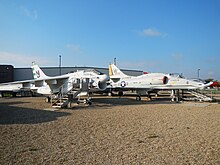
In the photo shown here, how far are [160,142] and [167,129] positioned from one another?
6.26 ft

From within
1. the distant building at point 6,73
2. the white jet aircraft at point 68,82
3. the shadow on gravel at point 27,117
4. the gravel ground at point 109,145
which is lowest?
the gravel ground at point 109,145

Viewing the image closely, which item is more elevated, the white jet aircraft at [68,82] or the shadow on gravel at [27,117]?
the white jet aircraft at [68,82]

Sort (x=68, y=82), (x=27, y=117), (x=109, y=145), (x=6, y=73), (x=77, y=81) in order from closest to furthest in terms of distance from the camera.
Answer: (x=109, y=145) → (x=27, y=117) → (x=77, y=81) → (x=68, y=82) → (x=6, y=73)

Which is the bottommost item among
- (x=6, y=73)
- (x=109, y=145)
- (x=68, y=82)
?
(x=109, y=145)

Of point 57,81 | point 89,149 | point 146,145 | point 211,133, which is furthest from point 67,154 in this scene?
point 57,81

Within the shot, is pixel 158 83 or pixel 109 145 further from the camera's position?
pixel 158 83

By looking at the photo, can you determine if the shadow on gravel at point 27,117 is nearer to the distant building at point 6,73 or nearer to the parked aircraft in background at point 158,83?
the parked aircraft in background at point 158,83

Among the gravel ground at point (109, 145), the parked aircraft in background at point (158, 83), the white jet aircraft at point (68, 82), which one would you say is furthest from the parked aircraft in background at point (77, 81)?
the parked aircraft in background at point (158, 83)

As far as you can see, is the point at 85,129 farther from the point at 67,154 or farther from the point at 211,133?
the point at 211,133

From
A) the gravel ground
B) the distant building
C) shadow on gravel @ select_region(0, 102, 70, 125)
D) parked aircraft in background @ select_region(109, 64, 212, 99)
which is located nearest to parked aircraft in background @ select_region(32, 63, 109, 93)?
shadow on gravel @ select_region(0, 102, 70, 125)

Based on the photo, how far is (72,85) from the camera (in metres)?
16.6

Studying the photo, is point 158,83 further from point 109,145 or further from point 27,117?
point 109,145

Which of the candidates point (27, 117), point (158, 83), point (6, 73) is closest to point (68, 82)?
point (27, 117)

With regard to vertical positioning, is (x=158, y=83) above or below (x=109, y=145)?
above
